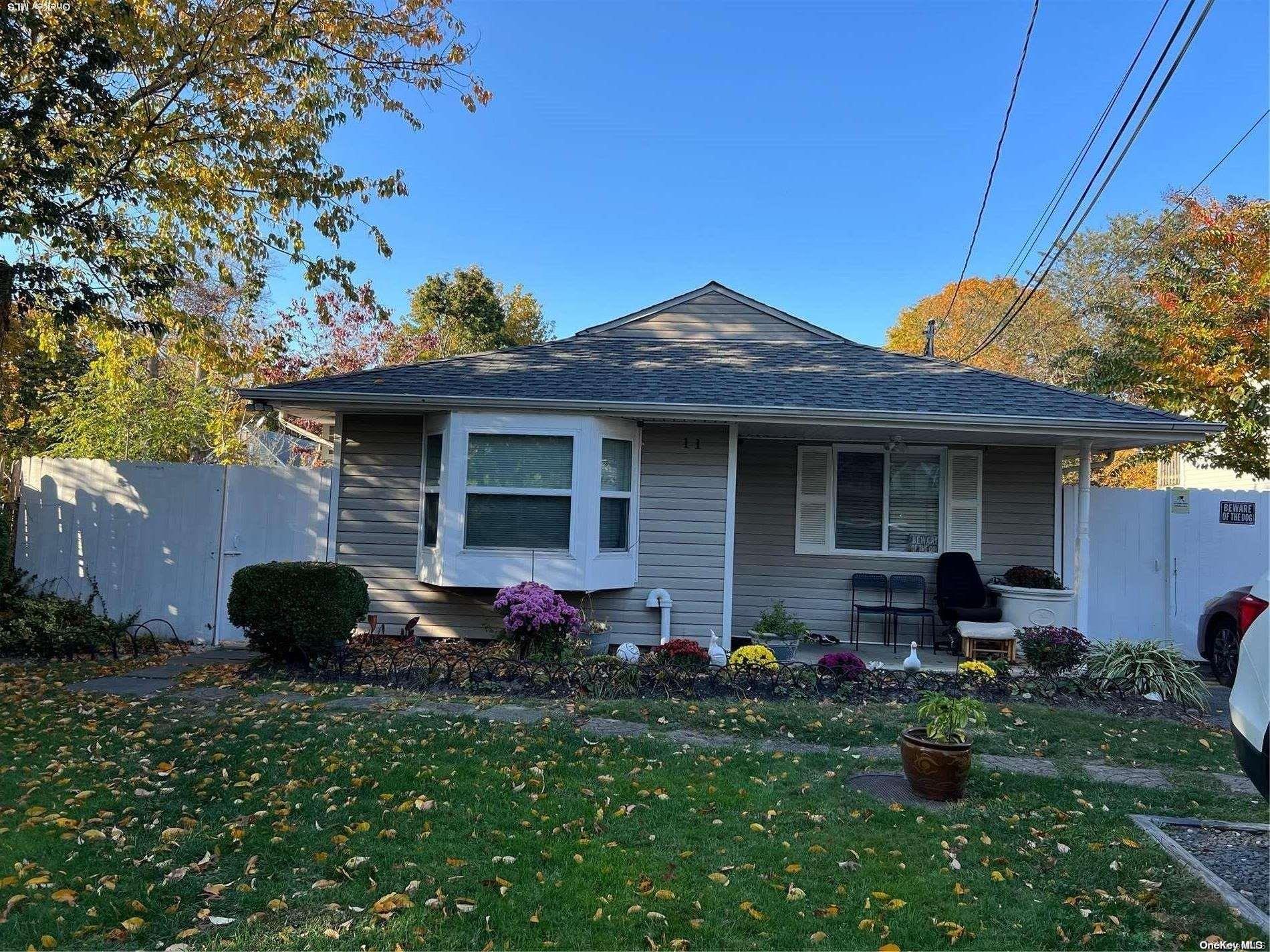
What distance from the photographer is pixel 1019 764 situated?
201 inches

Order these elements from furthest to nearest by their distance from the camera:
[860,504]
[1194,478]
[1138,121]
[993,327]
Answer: [993,327], [1194,478], [860,504], [1138,121]

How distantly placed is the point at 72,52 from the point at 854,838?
8.98m

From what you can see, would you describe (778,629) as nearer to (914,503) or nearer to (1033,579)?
(914,503)

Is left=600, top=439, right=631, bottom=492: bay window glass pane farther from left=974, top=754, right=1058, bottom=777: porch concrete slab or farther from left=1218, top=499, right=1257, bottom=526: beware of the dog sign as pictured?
left=1218, top=499, right=1257, bottom=526: beware of the dog sign

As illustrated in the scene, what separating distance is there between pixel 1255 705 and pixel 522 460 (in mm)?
6471

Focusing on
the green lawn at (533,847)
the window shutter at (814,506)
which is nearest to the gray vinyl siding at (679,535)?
the window shutter at (814,506)

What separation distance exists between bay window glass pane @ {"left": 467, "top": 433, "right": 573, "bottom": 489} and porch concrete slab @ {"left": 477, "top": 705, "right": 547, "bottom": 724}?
9.16 ft

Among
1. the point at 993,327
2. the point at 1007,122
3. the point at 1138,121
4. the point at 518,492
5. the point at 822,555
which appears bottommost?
the point at 822,555

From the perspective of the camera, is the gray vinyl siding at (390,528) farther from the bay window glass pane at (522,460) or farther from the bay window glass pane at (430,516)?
the bay window glass pane at (522,460)

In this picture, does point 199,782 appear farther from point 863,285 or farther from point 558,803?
point 863,285

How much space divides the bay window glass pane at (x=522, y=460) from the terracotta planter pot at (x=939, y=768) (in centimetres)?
484

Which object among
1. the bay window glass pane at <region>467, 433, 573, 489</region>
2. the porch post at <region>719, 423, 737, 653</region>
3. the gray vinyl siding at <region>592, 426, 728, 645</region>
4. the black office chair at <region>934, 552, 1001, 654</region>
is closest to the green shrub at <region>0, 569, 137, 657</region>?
the bay window glass pane at <region>467, 433, 573, 489</region>

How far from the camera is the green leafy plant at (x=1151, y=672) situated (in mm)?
6992

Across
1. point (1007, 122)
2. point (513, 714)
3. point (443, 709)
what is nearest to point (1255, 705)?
point (513, 714)
